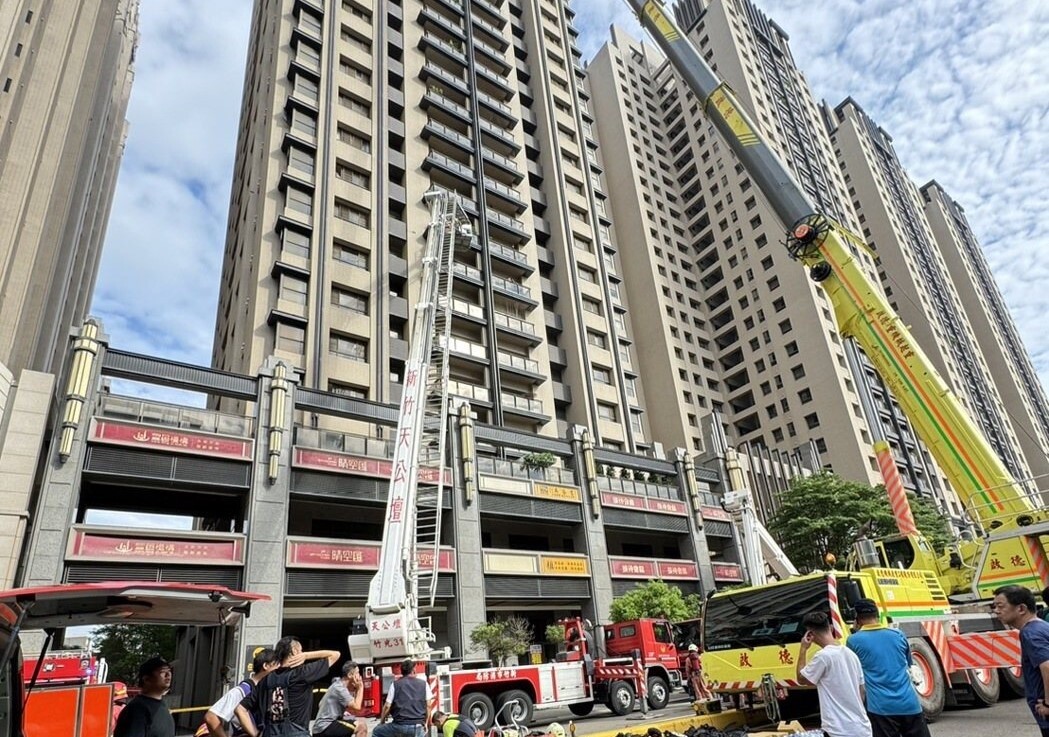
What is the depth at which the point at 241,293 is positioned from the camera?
34.8 m

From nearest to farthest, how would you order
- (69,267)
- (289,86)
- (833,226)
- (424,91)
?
(833,226) → (289,86) → (424,91) → (69,267)

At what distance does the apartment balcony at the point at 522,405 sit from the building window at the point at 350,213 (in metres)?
12.8

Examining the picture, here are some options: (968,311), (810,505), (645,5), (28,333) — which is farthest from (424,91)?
(968,311)

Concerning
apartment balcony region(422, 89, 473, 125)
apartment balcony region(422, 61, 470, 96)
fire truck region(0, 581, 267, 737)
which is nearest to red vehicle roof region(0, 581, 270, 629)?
fire truck region(0, 581, 267, 737)

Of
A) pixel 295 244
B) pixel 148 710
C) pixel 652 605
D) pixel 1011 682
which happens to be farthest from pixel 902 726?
pixel 295 244

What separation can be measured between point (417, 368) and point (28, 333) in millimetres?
34542

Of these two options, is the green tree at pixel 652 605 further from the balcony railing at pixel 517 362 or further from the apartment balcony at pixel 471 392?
the balcony railing at pixel 517 362

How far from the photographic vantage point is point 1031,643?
4.79 m

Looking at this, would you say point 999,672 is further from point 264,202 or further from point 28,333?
point 28,333

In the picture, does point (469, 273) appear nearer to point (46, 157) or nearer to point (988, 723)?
point (46, 157)

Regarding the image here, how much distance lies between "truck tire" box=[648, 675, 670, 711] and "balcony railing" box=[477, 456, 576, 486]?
41.0 feet

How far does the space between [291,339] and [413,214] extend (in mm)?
12450

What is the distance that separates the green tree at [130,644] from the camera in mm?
52688

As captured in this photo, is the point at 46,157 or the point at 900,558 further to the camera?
the point at 46,157
